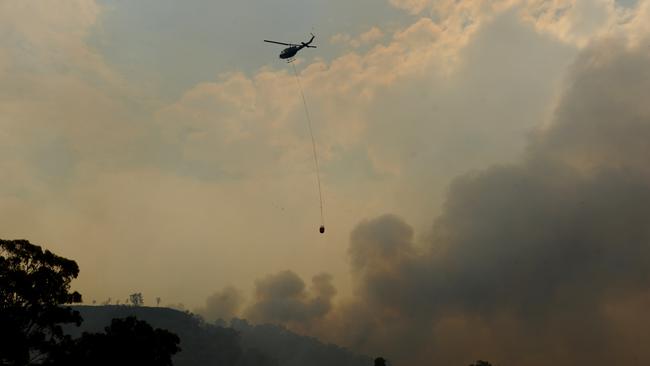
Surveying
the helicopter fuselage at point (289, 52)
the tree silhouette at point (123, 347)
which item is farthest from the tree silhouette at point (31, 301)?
the helicopter fuselage at point (289, 52)

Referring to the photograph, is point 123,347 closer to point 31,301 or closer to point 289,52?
point 31,301

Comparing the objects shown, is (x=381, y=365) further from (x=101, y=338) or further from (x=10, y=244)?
(x=10, y=244)

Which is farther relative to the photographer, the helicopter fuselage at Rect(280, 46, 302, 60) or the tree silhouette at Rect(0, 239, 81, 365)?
the helicopter fuselage at Rect(280, 46, 302, 60)

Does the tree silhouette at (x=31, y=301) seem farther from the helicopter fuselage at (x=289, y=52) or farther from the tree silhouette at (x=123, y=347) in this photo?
the helicopter fuselage at (x=289, y=52)

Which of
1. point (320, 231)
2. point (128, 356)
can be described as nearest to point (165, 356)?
point (128, 356)

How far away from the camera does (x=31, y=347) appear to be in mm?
39688

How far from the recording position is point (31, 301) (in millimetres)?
41219

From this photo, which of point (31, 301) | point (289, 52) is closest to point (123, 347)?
point (31, 301)

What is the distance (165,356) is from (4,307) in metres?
15.2

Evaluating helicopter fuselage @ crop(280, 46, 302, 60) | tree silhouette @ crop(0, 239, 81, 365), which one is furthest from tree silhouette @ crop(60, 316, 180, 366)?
helicopter fuselage @ crop(280, 46, 302, 60)

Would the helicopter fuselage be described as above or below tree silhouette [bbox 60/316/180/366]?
above

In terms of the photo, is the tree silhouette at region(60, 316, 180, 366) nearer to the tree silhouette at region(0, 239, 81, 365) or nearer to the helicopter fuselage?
the tree silhouette at region(0, 239, 81, 365)

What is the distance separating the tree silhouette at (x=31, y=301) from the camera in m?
38.1

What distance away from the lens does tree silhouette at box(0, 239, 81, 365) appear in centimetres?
3806
